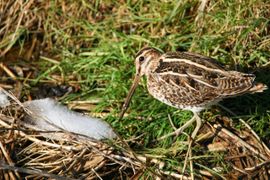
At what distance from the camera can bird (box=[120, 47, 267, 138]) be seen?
3.64m

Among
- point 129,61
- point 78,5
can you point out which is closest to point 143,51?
point 129,61

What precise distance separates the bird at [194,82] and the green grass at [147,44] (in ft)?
0.95

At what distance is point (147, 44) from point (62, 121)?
0.92 m

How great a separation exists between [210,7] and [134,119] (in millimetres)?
1043

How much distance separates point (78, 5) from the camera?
193 inches

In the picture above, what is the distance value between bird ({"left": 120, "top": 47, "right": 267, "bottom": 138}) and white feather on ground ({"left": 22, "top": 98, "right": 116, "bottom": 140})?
0.43m

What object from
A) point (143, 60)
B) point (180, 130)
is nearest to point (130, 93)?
point (143, 60)

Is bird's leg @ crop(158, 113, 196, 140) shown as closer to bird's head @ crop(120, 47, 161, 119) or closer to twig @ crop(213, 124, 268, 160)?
twig @ crop(213, 124, 268, 160)

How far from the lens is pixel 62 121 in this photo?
4.07 m

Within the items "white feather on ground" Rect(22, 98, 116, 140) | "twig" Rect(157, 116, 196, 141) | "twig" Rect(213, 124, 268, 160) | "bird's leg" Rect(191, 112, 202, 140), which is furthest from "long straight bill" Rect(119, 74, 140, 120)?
"twig" Rect(213, 124, 268, 160)

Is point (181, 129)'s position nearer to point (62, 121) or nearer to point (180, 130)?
point (180, 130)

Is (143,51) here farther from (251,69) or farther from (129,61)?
(251,69)

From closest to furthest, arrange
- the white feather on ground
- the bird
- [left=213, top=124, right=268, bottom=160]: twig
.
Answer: the bird
[left=213, top=124, right=268, bottom=160]: twig
the white feather on ground

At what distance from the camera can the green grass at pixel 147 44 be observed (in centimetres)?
401
